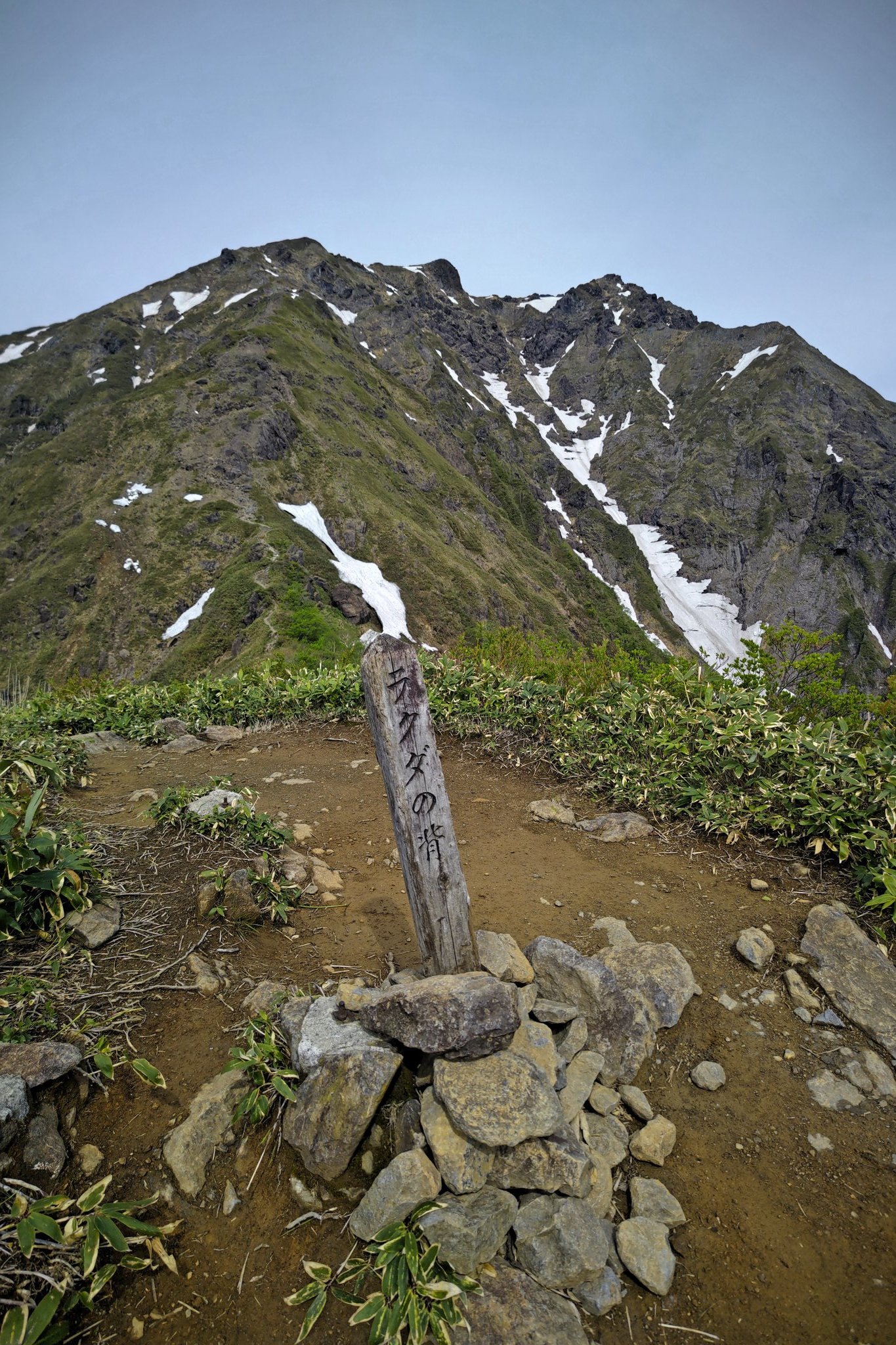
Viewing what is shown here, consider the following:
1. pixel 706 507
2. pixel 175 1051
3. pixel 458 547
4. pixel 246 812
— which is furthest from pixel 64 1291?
pixel 706 507

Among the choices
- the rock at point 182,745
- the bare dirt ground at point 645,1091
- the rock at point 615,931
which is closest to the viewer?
the bare dirt ground at point 645,1091

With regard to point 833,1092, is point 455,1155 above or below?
above

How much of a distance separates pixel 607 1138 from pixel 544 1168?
1.67ft

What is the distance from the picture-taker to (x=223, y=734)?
29.6 feet

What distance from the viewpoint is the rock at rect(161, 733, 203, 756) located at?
8.27 meters

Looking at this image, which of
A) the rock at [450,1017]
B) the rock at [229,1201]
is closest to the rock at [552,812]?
the rock at [450,1017]

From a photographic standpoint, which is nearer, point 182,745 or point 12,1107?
point 12,1107

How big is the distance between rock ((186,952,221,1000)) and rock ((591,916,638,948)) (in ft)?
8.62

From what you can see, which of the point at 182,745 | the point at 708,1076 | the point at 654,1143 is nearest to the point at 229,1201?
the point at 654,1143

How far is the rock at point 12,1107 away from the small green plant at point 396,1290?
1.32 m

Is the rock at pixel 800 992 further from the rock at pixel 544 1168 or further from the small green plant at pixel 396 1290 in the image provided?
the small green plant at pixel 396 1290

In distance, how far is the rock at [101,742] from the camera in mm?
8141

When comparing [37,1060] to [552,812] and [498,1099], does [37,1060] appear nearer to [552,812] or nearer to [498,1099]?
[498,1099]

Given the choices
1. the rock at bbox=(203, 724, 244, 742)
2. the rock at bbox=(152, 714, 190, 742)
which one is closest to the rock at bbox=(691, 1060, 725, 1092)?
the rock at bbox=(203, 724, 244, 742)
